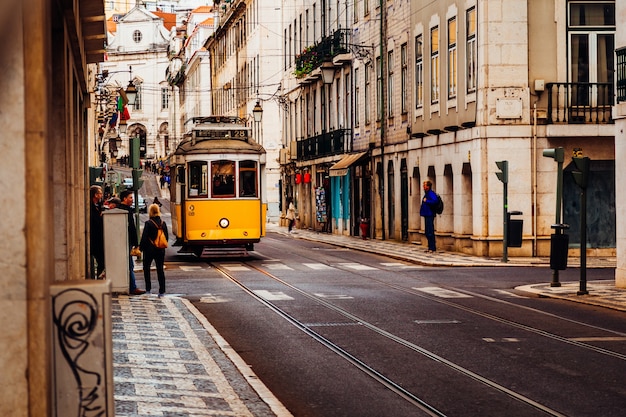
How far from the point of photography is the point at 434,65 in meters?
39.9

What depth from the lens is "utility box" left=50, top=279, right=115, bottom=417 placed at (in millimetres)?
6875

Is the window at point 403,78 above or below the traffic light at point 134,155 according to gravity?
above

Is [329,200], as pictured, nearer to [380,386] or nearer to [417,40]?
[417,40]

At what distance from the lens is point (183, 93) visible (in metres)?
136

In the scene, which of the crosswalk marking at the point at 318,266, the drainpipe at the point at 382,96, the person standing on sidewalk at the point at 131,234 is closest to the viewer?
the person standing on sidewalk at the point at 131,234

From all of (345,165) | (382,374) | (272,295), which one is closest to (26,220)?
(382,374)

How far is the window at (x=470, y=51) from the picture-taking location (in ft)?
115

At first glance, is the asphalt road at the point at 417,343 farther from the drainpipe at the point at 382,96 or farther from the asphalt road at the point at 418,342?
the drainpipe at the point at 382,96

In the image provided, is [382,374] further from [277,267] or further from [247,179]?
[247,179]

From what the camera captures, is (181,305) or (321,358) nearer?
(321,358)

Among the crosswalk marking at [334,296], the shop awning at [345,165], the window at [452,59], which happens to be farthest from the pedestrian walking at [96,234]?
the shop awning at [345,165]

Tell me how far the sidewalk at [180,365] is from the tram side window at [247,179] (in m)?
12.6

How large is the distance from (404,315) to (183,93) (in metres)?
119

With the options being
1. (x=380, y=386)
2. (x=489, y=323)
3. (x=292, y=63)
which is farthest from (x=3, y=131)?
(x=292, y=63)
